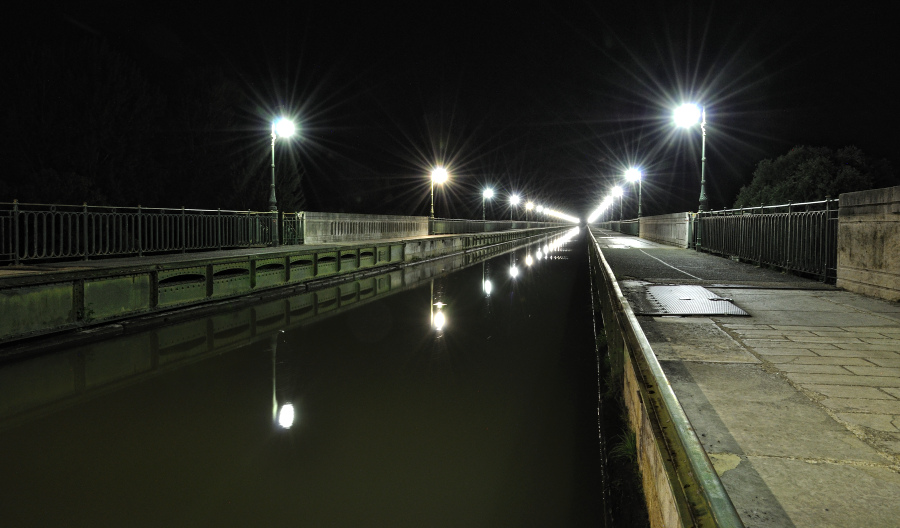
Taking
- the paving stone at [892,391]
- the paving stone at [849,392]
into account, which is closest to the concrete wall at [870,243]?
the paving stone at [892,391]

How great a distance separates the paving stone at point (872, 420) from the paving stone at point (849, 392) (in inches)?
17.9

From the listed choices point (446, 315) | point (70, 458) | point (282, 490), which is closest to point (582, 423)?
point (282, 490)

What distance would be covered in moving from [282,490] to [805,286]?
11029 mm

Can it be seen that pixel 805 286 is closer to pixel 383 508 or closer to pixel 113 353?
pixel 383 508

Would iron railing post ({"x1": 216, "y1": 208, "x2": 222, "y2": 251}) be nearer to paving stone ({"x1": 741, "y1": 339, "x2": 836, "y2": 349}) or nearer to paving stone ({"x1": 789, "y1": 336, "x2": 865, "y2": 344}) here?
paving stone ({"x1": 741, "y1": 339, "x2": 836, "y2": 349})

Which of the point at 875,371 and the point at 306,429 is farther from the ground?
the point at 875,371

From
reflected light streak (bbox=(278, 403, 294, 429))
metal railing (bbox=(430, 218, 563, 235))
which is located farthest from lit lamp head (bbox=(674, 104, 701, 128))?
metal railing (bbox=(430, 218, 563, 235))

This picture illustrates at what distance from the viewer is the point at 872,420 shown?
4.12 meters

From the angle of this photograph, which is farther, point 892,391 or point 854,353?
point 854,353

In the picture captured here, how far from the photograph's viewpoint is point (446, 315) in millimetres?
12461

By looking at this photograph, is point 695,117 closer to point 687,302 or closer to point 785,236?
point 785,236

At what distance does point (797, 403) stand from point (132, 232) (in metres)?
18.7

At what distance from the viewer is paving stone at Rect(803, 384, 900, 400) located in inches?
184

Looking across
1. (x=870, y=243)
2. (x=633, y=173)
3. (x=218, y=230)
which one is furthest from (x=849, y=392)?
(x=633, y=173)
